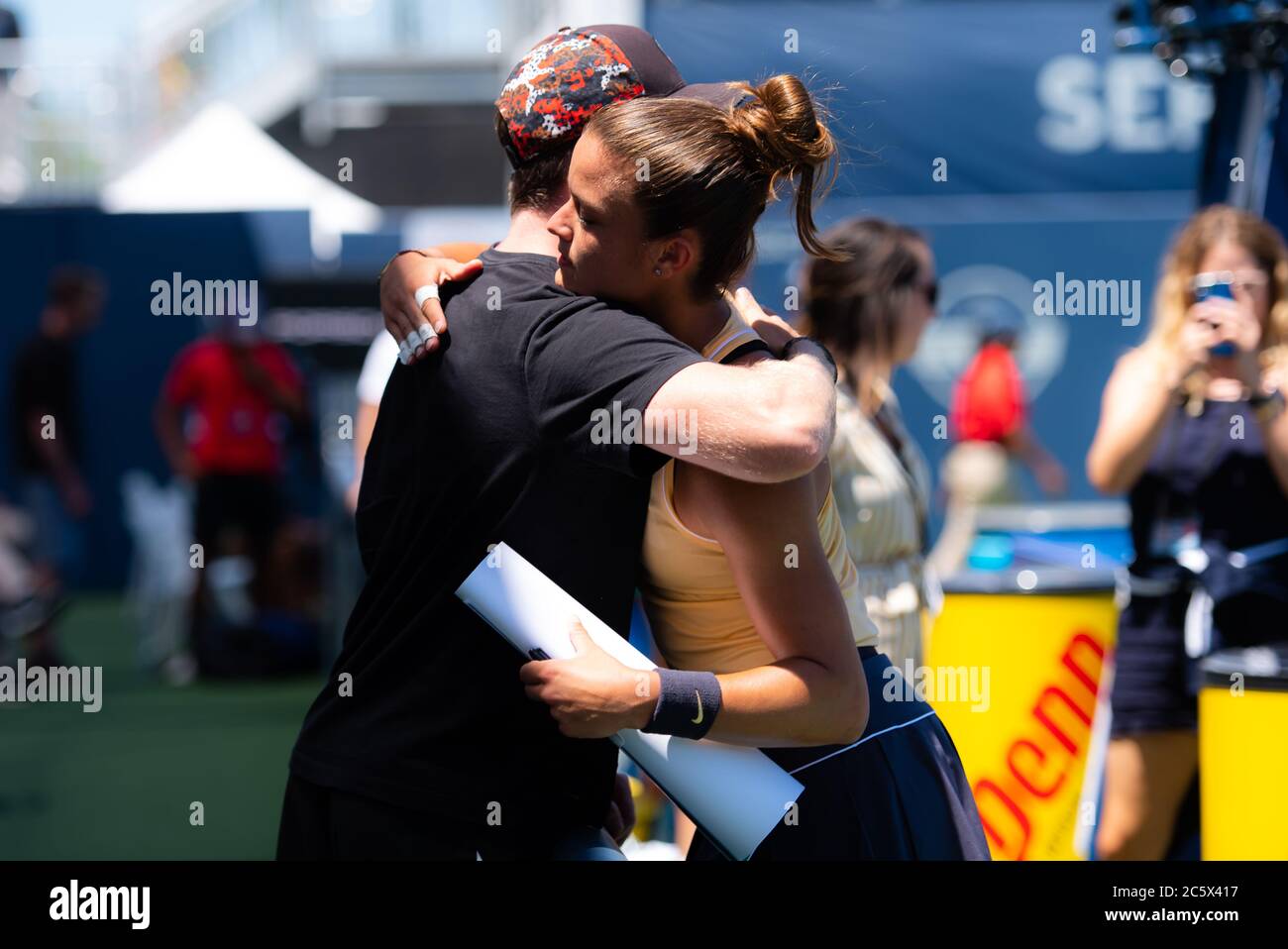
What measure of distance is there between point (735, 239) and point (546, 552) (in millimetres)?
416

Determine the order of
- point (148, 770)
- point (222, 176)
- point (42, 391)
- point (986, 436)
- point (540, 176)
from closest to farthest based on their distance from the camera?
point (540, 176)
point (148, 770)
point (42, 391)
point (986, 436)
point (222, 176)

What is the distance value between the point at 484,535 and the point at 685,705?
0.29m

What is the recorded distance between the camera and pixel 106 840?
5039 mm

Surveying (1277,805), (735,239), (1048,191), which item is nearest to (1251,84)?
(1277,805)

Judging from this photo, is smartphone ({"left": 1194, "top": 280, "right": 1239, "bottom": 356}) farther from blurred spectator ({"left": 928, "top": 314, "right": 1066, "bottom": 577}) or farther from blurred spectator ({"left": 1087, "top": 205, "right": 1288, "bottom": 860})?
blurred spectator ({"left": 928, "top": 314, "right": 1066, "bottom": 577})

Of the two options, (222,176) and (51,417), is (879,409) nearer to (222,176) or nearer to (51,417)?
(51,417)

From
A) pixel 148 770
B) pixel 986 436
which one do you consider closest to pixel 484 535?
pixel 148 770

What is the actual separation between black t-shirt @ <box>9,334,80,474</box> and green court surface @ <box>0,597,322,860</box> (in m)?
1.34

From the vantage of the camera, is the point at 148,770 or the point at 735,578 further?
the point at 148,770

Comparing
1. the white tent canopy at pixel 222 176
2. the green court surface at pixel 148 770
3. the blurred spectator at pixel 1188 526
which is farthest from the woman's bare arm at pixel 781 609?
the white tent canopy at pixel 222 176

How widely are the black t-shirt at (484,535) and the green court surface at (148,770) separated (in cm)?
334

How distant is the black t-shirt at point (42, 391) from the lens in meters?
7.96

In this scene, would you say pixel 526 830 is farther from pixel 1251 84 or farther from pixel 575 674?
pixel 1251 84

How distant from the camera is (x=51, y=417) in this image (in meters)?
7.77
